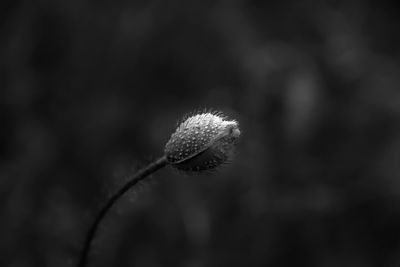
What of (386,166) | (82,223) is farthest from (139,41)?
(386,166)

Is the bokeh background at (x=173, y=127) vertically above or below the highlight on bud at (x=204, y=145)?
above

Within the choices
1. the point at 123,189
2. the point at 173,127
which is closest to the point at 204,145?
the point at 123,189

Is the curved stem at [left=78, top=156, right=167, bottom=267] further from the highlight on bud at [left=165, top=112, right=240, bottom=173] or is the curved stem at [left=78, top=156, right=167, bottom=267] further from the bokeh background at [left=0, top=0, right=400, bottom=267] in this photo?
the bokeh background at [left=0, top=0, right=400, bottom=267]

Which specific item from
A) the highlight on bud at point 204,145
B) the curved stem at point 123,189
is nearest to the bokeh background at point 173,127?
the curved stem at point 123,189

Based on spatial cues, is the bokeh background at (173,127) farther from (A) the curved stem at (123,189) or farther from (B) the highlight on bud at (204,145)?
(B) the highlight on bud at (204,145)

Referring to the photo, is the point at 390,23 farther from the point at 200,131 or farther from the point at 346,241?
the point at 200,131
